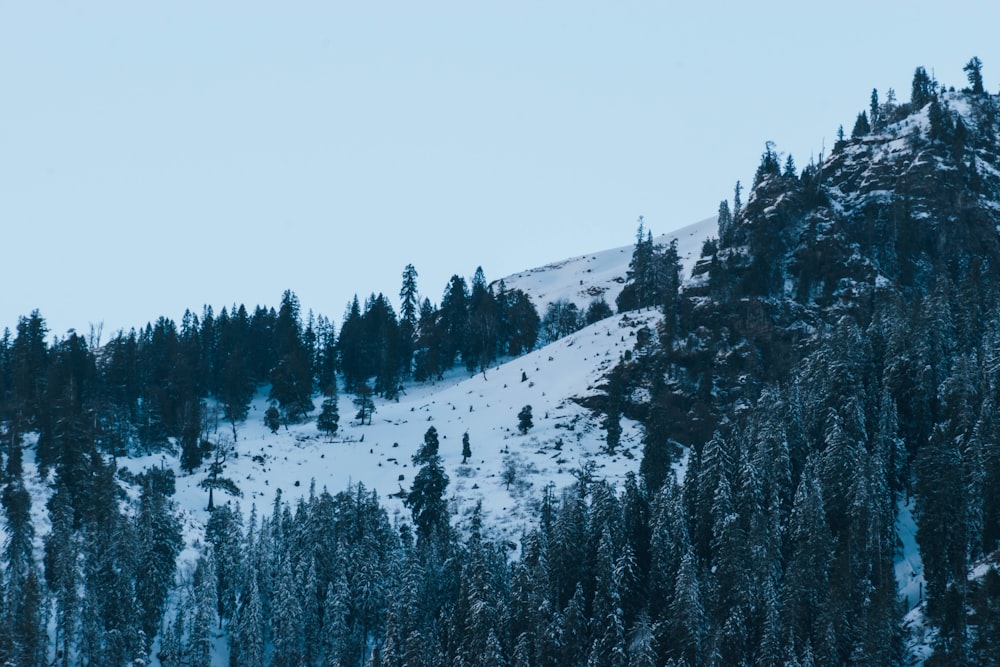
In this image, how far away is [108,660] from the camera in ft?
250

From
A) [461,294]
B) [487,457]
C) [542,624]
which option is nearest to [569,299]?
[461,294]

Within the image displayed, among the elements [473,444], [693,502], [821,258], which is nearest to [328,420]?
[473,444]

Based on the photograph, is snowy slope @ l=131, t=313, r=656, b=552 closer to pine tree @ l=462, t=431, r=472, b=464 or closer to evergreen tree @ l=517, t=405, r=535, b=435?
pine tree @ l=462, t=431, r=472, b=464

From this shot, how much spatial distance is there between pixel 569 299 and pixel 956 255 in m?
90.2

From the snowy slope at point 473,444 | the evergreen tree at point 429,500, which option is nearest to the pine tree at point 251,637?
the evergreen tree at point 429,500

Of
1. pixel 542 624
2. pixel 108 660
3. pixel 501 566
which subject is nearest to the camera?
pixel 542 624

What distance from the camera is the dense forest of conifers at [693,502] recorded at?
68938 mm

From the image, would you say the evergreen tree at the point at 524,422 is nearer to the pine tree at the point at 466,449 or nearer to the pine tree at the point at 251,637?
the pine tree at the point at 466,449

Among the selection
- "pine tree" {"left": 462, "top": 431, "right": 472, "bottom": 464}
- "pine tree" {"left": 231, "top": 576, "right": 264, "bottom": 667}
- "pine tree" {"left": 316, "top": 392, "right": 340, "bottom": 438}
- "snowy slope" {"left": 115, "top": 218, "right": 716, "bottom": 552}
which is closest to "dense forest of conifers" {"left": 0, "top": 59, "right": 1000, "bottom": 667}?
"pine tree" {"left": 231, "top": 576, "right": 264, "bottom": 667}

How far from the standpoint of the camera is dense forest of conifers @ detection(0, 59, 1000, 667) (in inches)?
2714

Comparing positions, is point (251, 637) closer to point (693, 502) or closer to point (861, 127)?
point (693, 502)

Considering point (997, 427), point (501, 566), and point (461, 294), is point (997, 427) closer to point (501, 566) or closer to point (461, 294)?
point (501, 566)

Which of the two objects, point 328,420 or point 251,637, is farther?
point 328,420

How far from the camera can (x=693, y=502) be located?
80.6 metres
